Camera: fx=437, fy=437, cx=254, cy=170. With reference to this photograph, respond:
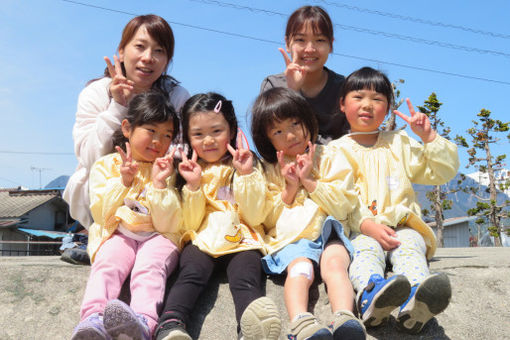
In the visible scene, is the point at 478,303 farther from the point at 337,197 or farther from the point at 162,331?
the point at 162,331

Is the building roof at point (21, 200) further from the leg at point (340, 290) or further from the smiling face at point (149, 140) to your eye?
the leg at point (340, 290)

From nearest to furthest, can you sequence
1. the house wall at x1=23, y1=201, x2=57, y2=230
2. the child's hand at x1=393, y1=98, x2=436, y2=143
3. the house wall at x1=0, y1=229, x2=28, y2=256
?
the child's hand at x1=393, y1=98, x2=436, y2=143, the house wall at x1=0, y1=229, x2=28, y2=256, the house wall at x1=23, y1=201, x2=57, y2=230

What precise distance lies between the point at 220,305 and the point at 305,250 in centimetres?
60

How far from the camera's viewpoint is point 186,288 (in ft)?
7.91

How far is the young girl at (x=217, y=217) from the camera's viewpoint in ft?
7.52

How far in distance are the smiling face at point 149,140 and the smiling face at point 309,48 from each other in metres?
1.34

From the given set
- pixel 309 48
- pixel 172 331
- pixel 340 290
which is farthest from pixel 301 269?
pixel 309 48

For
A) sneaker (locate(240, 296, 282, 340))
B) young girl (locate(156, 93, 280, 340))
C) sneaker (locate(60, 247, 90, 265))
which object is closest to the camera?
sneaker (locate(240, 296, 282, 340))

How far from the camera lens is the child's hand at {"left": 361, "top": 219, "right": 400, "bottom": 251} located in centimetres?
267

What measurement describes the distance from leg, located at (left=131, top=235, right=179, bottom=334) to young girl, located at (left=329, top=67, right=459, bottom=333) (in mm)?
1075

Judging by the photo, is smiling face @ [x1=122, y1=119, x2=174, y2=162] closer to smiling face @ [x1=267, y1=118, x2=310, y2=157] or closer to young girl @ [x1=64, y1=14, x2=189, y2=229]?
young girl @ [x1=64, y1=14, x2=189, y2=229]

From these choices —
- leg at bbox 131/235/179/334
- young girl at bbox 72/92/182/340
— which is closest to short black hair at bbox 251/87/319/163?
young girl at bbox 72/92/182/340

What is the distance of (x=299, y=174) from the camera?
8.98 feet

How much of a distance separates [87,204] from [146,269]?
1.11 meters
